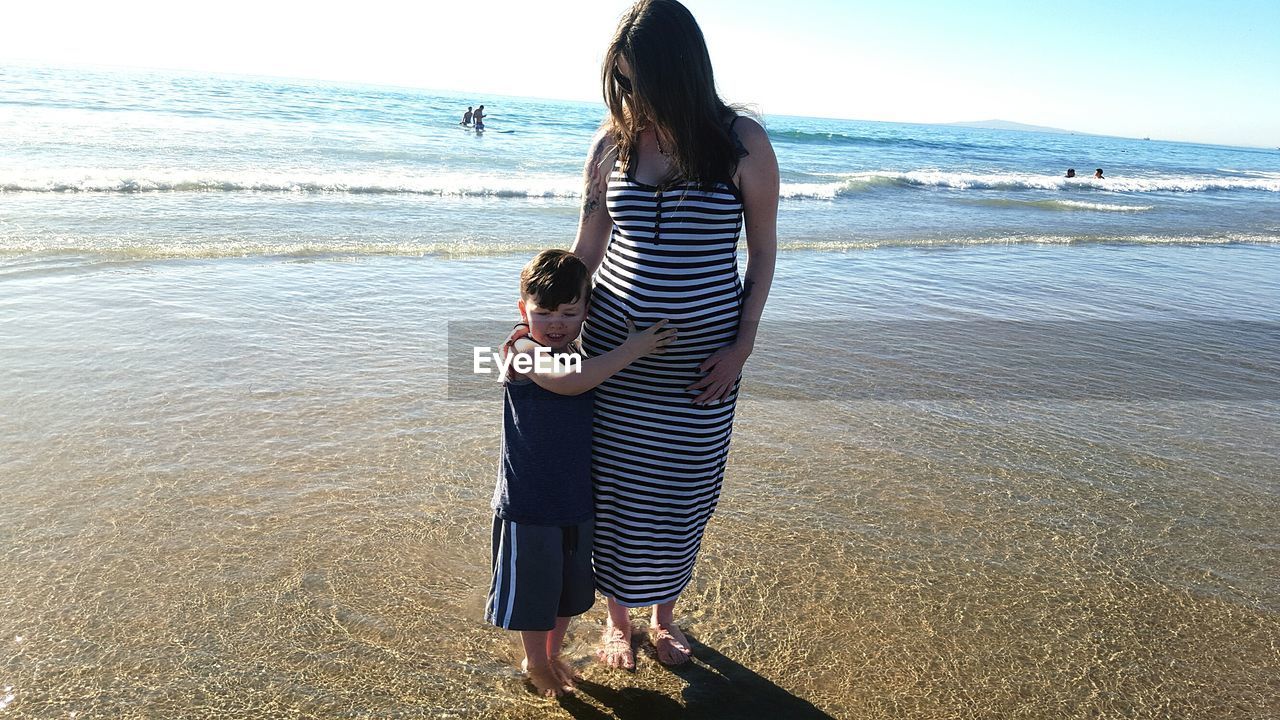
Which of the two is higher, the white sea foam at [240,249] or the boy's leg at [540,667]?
the white sea foam at [240,249]

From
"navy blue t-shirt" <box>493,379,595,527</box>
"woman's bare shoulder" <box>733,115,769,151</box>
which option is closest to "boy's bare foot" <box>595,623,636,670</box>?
"navy blue t-shirt" <box>493,379,595,527</box>

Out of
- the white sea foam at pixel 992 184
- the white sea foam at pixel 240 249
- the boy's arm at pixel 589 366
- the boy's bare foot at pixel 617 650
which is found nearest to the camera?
the boy's arm at pixel 589 366

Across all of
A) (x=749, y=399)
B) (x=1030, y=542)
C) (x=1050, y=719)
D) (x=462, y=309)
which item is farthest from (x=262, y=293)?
(x=1050, y=719)

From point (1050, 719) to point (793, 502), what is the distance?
4.59 ft

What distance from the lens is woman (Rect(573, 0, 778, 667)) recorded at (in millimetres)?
2219

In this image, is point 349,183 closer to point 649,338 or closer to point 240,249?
point 240,249

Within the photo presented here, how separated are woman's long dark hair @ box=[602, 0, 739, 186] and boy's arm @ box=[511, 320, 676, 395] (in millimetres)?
447

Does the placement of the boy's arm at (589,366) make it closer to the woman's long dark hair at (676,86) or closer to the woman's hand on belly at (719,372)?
the woman's hand on belly at (719,372)

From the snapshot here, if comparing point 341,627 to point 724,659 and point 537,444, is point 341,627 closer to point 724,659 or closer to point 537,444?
point 537,444

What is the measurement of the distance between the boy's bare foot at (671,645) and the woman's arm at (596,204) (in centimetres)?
114

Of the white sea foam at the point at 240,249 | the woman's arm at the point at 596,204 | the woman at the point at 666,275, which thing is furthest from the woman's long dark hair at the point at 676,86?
the white sea foam at the point at 240,249

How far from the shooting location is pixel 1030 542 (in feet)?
11.1

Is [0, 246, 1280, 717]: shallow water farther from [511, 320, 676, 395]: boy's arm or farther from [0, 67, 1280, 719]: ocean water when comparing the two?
[511, 320, 676, 395]: boy's arm

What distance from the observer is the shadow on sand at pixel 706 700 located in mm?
2369
